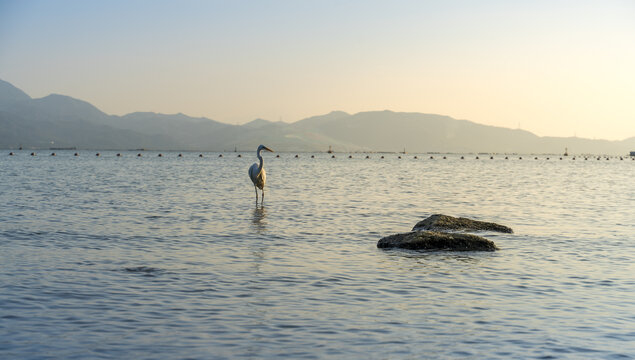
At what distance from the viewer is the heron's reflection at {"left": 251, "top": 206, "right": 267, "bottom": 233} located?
942 inches

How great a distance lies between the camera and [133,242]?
63.4 feet

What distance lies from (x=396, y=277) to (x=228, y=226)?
37.1ft

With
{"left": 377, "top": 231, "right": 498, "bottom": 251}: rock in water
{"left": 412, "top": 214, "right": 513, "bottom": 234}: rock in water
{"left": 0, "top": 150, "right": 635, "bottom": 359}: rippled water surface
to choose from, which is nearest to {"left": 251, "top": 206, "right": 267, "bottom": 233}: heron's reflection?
{"left": 0, "top": 150, "right": 635, "bottom": 359}: rippled water surface

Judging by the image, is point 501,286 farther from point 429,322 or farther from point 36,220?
point 36,220

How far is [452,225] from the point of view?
73.0ft

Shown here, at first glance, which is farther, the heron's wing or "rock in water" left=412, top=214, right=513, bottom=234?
the heron's wing

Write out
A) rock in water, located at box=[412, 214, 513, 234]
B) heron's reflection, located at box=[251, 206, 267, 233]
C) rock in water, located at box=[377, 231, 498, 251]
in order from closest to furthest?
rock in water, located at box=[377, 231, 498, 251] < rock in water, located at box=[412, 214, 513, 234] < heron's reflection, located at box=[251, 206, 267, 233]

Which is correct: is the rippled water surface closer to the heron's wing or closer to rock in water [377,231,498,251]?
rock in water [377,231,498,251]

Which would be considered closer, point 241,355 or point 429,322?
point 241,355

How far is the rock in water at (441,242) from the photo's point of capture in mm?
18281

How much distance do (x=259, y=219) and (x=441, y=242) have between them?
35.3 feet

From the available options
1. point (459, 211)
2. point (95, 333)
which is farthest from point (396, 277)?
point (459, 211)

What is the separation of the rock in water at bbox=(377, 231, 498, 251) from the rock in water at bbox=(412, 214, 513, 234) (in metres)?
3.28

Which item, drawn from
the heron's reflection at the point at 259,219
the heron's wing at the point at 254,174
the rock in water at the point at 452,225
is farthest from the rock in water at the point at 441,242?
the heron's wing at the point at 254,174
